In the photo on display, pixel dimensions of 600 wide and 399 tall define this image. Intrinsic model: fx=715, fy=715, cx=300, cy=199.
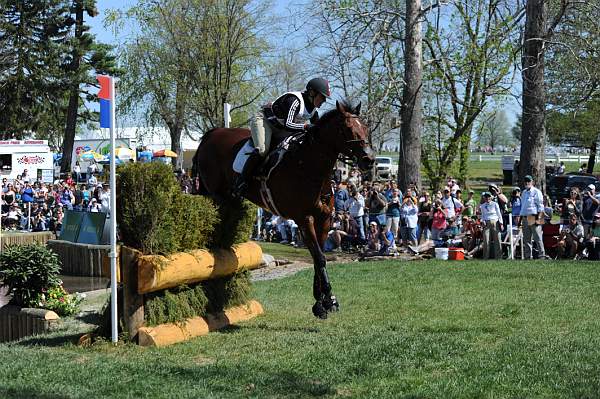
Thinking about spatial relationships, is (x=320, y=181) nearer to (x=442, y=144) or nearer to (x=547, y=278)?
(x=547, y=278)

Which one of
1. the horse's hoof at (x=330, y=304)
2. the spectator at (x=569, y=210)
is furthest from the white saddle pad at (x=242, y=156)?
the spectator at (x=569, y=210)

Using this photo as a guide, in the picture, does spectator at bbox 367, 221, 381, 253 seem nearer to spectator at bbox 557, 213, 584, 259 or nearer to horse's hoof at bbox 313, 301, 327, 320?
spectator at bbox 557, 213, 584, 259

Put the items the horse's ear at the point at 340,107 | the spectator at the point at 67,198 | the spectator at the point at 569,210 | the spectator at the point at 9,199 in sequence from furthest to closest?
the spectator at the point at 67,198
the spectator at the point at 9,199
the spectator at the point at 569,210
the horse's ear at the point at 340,107

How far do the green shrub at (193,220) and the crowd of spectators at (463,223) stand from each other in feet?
33.1

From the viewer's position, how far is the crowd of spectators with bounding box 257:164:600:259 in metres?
17.6

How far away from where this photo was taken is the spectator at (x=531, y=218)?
17578mm

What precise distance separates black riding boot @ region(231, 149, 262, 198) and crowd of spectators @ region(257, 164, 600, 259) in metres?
9.82

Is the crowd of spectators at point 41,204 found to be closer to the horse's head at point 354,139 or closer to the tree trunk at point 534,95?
the tree trunk at point 534,95

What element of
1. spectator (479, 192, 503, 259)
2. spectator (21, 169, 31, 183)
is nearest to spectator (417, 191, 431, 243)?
spectator (479, 192, 503, 259)

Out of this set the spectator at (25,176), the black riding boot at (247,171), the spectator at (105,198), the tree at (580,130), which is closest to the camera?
the black riding boot at (247,171)

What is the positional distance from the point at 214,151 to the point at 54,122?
49555 millimetres

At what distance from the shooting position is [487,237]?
59.3 feet

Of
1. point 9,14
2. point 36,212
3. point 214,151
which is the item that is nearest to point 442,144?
point 36,212

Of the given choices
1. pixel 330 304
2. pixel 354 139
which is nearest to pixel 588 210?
pixel 330 304
